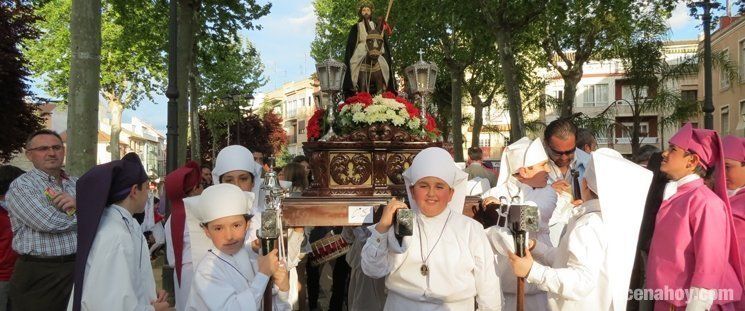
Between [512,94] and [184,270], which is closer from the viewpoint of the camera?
[184,270]

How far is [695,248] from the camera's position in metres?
4.21

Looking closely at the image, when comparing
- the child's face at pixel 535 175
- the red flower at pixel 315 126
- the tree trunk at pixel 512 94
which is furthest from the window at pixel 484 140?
the child's face at pixel 535 175

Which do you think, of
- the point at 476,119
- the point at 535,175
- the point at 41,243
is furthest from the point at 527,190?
the point at 476,119

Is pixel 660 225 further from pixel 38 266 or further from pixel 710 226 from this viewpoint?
pixel 38 266

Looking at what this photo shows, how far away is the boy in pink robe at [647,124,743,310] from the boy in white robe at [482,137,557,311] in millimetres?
773

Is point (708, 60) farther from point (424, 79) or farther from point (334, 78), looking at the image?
point (334, 78)

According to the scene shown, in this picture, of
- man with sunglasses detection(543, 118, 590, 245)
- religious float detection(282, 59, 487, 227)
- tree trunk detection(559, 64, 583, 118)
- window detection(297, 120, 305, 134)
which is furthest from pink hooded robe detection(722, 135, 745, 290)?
window detection(297, 120, 305, 134)

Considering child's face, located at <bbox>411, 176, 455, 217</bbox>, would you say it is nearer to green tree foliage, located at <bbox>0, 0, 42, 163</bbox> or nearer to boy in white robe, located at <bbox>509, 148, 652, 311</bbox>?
boy in white robe, located at <bbox>509, 148, 652, 311</bbox>

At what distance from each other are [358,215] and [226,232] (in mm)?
2220

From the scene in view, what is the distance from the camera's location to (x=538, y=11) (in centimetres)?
1989

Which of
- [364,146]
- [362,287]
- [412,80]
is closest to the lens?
[364,146]

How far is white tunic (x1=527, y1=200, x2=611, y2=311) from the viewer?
150 inches

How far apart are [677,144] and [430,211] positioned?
1.85 metres

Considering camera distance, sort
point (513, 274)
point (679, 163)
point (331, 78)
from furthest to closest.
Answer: point (331, 78), point (513, 274), point (679, 163)
